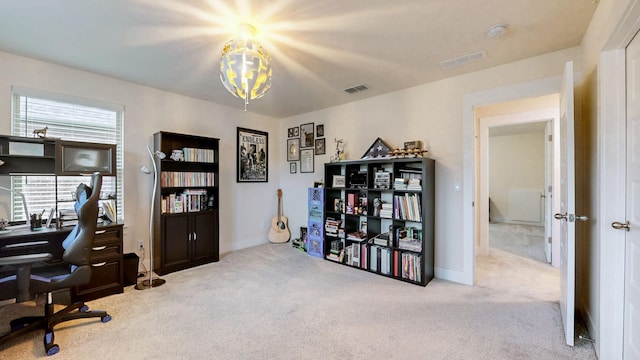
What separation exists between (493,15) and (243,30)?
191cm

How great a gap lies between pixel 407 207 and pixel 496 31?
6.21ft

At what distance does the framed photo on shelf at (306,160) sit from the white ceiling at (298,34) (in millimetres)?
1655

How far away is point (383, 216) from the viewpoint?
3.30 meters

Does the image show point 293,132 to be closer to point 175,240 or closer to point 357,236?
point 357,236

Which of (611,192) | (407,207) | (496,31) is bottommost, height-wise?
(407,207)

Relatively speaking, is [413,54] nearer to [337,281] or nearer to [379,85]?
[379,85]

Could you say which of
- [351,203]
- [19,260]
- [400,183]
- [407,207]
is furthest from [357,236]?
[19,260]

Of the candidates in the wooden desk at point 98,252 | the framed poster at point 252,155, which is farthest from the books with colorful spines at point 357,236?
the wooden desk at point 98,252

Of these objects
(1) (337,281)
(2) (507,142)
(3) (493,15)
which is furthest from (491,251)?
(2) (507,142)

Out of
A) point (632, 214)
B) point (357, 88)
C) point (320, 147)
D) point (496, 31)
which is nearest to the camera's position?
point (632, 214)

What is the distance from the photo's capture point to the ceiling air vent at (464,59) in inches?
98.7

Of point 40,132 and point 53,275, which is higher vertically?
point 40,132

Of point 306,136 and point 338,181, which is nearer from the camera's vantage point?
point 338,181

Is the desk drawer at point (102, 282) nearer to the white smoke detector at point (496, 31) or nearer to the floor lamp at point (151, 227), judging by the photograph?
the floor lamp at point (151, 227)
